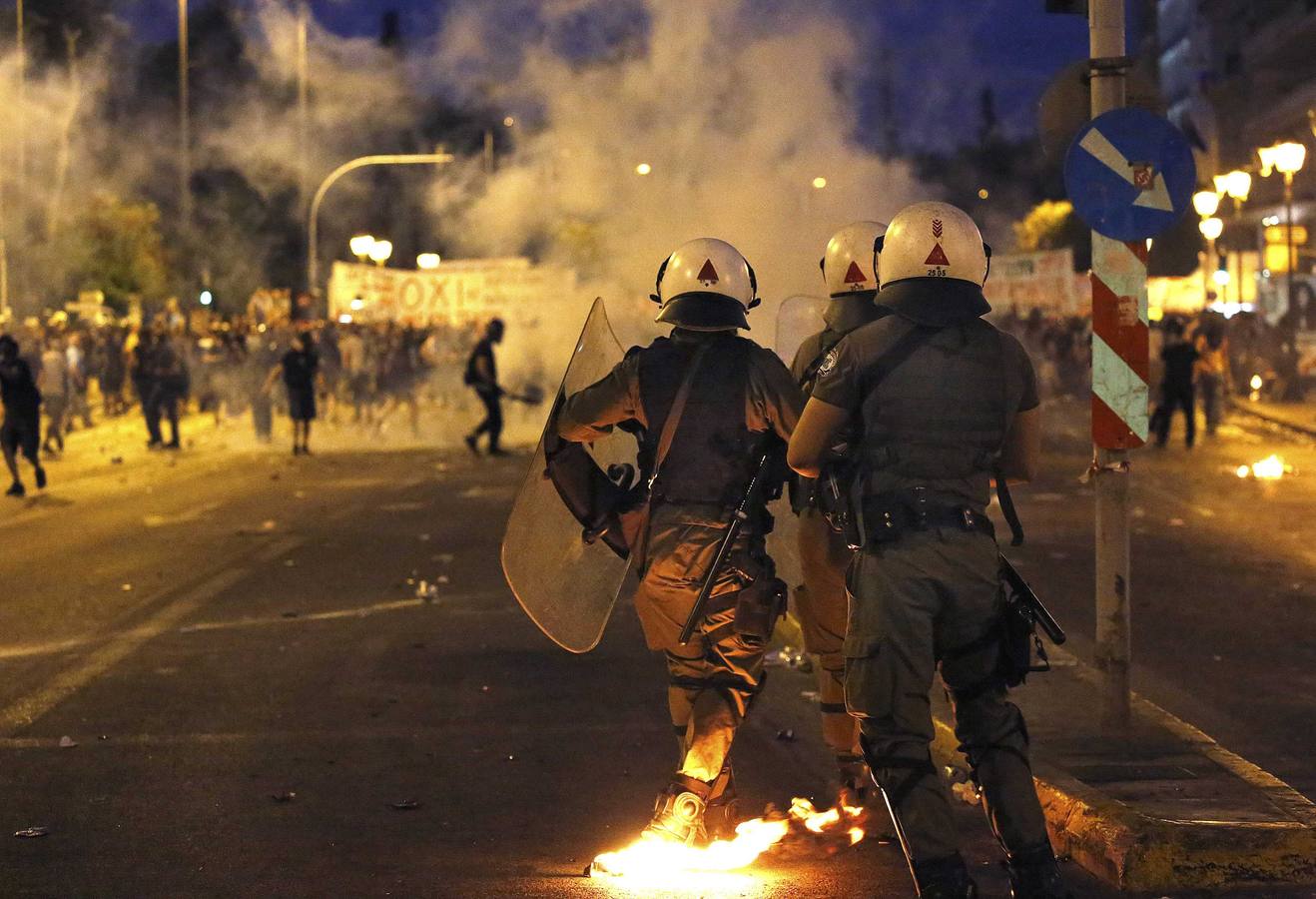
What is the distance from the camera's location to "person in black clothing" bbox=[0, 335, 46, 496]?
53.0ft

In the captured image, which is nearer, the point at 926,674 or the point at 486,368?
the point at 926,674

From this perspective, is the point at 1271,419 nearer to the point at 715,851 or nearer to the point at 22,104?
the point at 22,104

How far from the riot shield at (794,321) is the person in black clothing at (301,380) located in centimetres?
1522

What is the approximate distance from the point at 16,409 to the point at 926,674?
13993 mm

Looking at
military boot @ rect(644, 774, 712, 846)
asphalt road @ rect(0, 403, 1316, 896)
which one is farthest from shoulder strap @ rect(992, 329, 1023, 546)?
military boot @ rect(644, 774, 712, 846)

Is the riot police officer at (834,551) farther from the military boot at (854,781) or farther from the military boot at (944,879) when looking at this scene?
the military boot at (944,879)

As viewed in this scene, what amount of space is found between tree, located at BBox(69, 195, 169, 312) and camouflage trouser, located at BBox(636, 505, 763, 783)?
3838cm

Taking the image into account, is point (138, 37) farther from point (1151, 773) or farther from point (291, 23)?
point (1151, 773)

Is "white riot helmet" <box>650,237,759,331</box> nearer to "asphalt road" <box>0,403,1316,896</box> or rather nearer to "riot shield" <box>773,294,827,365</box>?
"riot shield" <box>773,294,827,365</box>

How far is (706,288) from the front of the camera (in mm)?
5016

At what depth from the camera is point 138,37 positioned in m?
37.6

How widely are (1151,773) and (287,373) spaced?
665 inches

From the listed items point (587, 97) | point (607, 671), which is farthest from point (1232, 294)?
point (607, 671)

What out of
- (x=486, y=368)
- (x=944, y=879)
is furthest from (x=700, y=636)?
(x=486, y=368)
